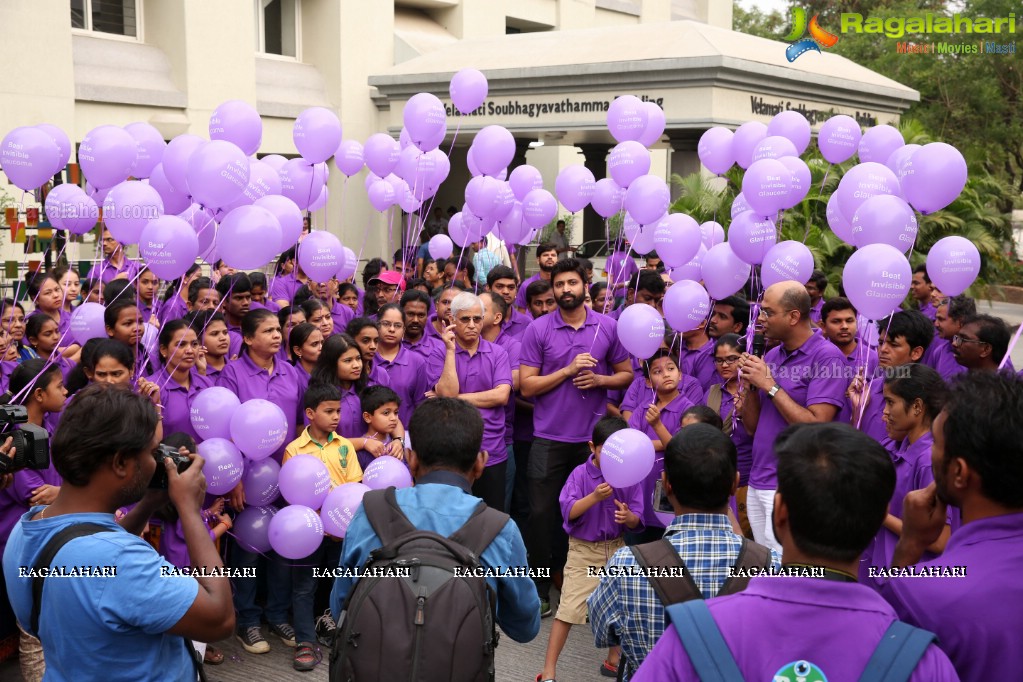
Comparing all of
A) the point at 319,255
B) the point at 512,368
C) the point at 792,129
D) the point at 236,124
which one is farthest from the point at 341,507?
the point at 792,129

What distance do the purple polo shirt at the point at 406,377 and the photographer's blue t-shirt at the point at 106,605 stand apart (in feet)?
10.8

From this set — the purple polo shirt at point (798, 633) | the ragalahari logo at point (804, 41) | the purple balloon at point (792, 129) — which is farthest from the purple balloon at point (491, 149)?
the ragalahari logo at point (804, 41)

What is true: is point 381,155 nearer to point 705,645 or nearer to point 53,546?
point 53,546

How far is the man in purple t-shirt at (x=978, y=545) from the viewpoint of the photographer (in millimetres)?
1912

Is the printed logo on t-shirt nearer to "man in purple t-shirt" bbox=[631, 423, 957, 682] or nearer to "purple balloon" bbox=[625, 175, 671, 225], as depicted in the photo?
"man in purple t-shirt" bbox=[631, 423, 957, 682]

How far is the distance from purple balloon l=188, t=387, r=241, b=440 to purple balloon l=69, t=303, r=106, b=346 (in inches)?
51.9

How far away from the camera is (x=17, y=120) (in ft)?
42.9

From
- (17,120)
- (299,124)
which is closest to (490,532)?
(299,124)

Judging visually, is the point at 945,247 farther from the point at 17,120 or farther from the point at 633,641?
the point at 17,120

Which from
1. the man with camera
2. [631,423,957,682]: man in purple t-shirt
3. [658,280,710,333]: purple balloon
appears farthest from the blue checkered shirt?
[658,280,710,333]: purple balloon

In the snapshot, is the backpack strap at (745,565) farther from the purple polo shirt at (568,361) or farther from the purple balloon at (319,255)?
the purple balloon at (319,255)

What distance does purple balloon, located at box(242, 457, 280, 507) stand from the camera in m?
4.75

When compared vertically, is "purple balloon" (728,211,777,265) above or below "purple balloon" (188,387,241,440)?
above

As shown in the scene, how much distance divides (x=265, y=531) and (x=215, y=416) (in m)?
0.63
